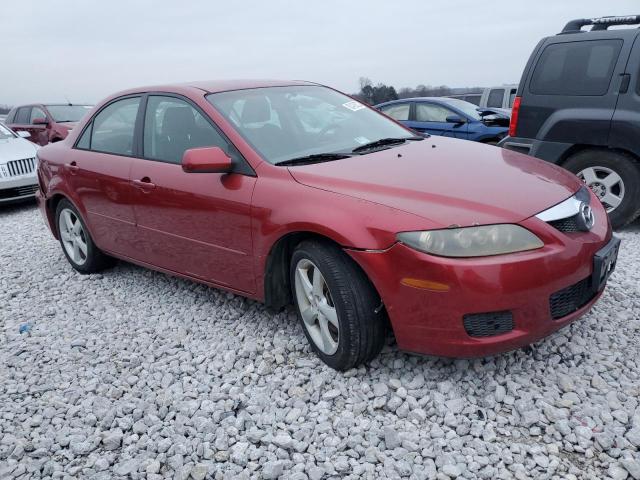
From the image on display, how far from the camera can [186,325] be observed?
137 inches

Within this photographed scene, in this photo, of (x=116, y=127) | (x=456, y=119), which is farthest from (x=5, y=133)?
(x=456, y=119)

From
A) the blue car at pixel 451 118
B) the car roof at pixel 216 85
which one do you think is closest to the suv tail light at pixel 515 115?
the car roof at pixel 216 85

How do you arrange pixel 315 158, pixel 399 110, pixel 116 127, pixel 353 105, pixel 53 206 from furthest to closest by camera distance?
pixel 399 110, pixel 53 206, pixel 116 127, pixel 353 105, pixel 315 158

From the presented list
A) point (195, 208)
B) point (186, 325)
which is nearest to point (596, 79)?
point (195, 208)

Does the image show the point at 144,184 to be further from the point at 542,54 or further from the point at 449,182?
the point at 542,54

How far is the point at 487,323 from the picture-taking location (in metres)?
2.28

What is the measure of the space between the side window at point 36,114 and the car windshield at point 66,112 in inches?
7.2

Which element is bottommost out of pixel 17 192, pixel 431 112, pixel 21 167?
pixel 17 192

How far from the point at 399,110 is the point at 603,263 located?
25.4ft

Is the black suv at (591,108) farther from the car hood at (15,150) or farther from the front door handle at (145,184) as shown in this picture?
the car hood at (15,150)

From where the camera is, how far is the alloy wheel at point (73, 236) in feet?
14.8

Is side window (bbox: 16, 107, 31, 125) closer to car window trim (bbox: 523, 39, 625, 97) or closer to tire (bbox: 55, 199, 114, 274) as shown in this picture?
tire (bbox: 55, 199, 114, 274)

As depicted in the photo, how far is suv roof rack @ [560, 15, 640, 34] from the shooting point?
500 cm

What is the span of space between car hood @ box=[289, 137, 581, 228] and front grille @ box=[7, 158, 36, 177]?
6.36 m
